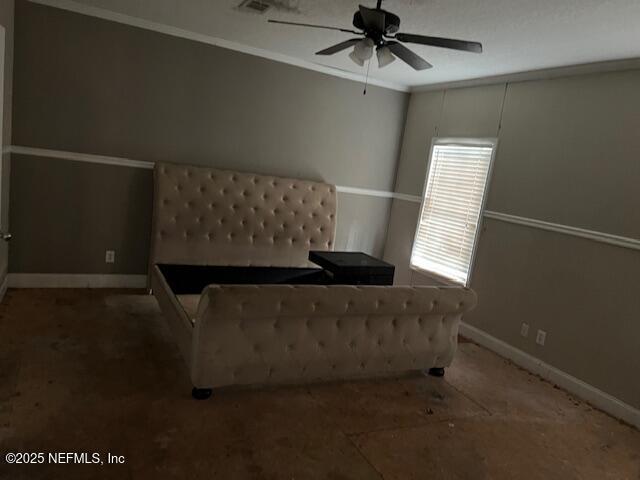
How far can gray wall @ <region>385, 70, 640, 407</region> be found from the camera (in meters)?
3.45

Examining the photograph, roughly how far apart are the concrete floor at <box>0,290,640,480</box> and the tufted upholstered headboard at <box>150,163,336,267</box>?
1.05 metres

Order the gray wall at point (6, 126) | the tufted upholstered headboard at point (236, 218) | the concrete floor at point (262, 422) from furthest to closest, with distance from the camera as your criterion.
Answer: the tufted upholstered headboard at point (236, 218) < the gray wall at point (6, 126) < the concrete floor at point (262, 422)

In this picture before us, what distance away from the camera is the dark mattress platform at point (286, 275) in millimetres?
3896

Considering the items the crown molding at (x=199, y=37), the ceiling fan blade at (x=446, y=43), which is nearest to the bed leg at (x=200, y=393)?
the ceiling fan blade at (x=446, y=43)

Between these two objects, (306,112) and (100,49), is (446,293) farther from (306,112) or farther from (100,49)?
(100,49)

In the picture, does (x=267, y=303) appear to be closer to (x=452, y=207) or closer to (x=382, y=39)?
(x=382, y=39)

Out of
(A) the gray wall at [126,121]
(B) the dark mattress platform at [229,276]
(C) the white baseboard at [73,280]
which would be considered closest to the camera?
(B) the dark mattress platform at [229,276]

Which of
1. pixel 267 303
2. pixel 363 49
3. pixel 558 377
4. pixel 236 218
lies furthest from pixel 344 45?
pixel 558 377

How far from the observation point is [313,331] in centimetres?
297

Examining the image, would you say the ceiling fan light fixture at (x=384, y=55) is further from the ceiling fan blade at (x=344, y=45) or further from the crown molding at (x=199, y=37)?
the crown molding at (x=199, y=37)

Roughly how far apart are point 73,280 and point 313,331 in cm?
282

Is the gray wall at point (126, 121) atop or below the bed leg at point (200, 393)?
atop

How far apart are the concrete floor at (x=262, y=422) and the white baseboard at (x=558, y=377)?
0.11 meters

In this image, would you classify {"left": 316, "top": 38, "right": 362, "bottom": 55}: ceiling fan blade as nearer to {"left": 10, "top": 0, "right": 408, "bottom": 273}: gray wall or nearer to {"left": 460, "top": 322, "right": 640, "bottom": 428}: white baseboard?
{"left": 10, "top": 0, "right": 408, "bottom": 273}: gray wall
